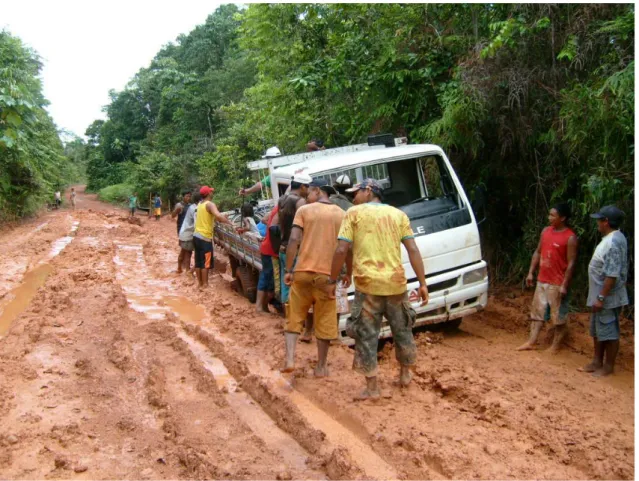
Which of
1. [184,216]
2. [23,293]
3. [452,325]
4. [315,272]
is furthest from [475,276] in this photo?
[23,293]

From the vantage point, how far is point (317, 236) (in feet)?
18.2

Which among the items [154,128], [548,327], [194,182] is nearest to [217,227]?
[548,327]

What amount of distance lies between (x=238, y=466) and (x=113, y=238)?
1828 centimetres

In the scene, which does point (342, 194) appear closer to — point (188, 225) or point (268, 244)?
point (268, 244)

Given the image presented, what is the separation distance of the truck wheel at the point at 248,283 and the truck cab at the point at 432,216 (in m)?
2.59

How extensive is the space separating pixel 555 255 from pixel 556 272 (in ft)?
0.58

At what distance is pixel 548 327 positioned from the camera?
7395 millimetres

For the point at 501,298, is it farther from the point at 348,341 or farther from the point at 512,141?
the point at 348,341

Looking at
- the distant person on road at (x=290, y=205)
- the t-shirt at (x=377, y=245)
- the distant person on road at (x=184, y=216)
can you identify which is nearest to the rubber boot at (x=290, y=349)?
the t-shirt at (x=377, y=245)

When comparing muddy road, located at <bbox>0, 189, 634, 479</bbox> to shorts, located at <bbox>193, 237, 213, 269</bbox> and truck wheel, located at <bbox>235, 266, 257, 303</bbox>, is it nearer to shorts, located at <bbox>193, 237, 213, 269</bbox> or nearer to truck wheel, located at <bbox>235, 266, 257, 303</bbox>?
truck wheel, located at <bbox>235, 266, 257, 303</bbox>

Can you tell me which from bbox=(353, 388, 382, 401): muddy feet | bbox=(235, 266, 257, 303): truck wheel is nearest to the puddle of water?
bbox=(235, 266, 257, 303): truck wheel

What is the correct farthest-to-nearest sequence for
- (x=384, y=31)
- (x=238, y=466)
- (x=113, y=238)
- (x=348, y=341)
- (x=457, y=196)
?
(x=113, y=238), (x=384, y=31), (x=457, y=196), (x=348, y=341), (x=238, y=466)

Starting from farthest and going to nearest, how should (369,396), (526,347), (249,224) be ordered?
(249,224)
(526,347)
(369,396)

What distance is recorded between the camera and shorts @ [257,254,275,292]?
825 cm
